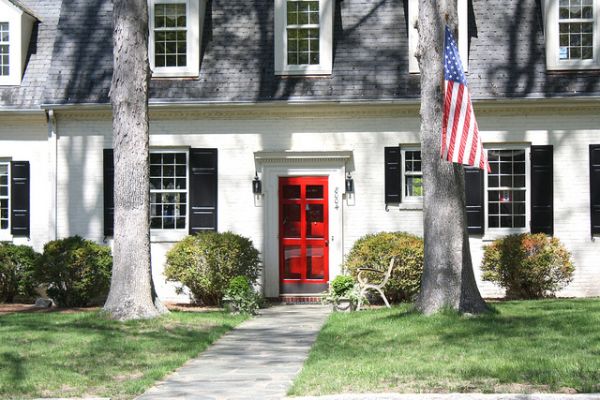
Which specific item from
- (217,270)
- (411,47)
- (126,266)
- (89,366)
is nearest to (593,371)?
(89,366)

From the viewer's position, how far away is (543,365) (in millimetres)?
9156

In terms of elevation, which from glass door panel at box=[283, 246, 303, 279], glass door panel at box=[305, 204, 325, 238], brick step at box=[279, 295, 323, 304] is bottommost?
brick step at box=[279, 295, 323, 304]

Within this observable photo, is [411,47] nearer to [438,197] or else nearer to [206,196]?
[206,196]

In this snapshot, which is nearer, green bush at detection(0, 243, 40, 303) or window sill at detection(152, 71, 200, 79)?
green bush at detection(0, 243, 40, 303)

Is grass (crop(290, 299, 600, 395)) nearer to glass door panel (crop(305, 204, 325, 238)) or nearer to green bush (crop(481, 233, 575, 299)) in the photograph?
green bush (crop(481, 233, 575, 299))

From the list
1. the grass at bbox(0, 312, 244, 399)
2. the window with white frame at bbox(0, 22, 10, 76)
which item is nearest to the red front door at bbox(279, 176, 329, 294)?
the grass at bbox(0, 312, 244, 399)

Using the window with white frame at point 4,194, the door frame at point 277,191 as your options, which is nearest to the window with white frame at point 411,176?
the door frame at point 277,191

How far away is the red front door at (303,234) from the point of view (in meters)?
18.7

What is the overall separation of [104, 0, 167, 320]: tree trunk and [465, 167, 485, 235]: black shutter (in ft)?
23.6

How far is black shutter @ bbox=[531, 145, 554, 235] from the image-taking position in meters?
18.3

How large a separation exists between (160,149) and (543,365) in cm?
1143

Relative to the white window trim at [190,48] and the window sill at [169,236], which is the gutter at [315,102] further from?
the window sill at [169,236]

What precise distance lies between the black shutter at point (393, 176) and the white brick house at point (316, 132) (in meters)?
0.02

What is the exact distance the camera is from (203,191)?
1875 cm
